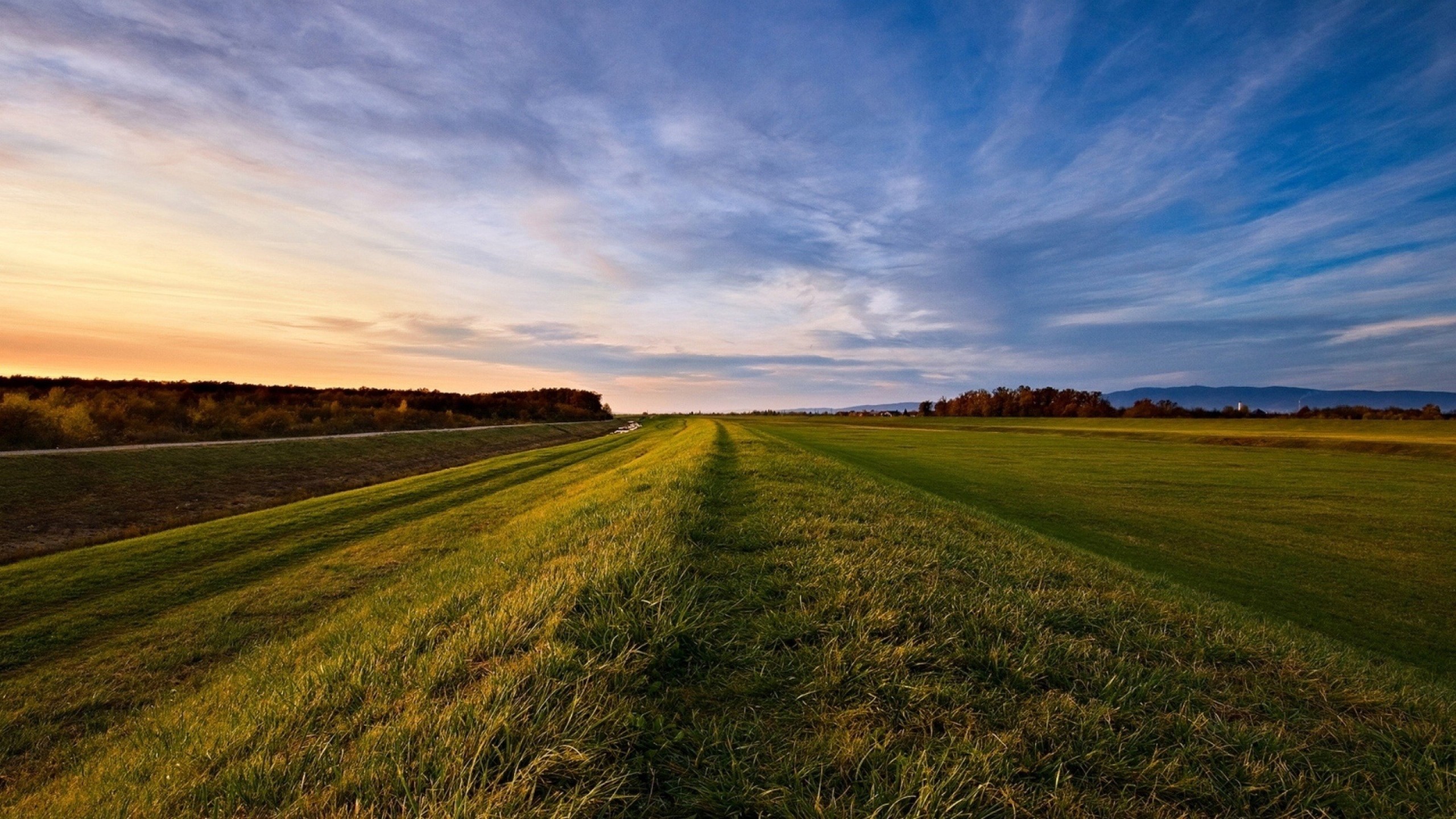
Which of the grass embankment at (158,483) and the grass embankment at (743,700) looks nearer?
the grass embankment at (743,700)

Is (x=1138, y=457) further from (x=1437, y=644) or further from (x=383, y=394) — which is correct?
(x=383, y=394)

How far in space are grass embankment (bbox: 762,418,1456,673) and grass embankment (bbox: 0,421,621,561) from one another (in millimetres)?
25675

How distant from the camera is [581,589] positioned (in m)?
4.45

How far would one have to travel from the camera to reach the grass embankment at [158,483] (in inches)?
625

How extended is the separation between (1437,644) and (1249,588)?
2.14m

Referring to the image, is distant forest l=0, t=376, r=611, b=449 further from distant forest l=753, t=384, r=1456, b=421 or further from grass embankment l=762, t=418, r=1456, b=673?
distant forest l=753, t=384, r=1456, b=421

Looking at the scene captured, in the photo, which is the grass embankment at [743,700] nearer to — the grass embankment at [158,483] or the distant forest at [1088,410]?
the grass embankment at [158,483]

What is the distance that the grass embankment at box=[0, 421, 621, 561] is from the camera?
15.9 meters

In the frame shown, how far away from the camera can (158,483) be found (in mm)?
20625

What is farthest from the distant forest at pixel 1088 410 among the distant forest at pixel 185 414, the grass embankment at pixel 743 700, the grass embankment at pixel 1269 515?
the distant forest at pixel 185 414

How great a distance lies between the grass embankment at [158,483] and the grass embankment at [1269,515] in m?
25.7

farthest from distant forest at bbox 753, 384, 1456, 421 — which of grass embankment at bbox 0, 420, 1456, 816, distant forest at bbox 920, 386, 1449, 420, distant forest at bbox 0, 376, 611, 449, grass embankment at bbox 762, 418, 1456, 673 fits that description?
distant forest at bbox 0, 376, 611, 449

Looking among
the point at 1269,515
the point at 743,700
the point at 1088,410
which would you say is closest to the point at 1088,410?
the point at 1088,410

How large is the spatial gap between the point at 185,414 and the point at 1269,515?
5577cm
